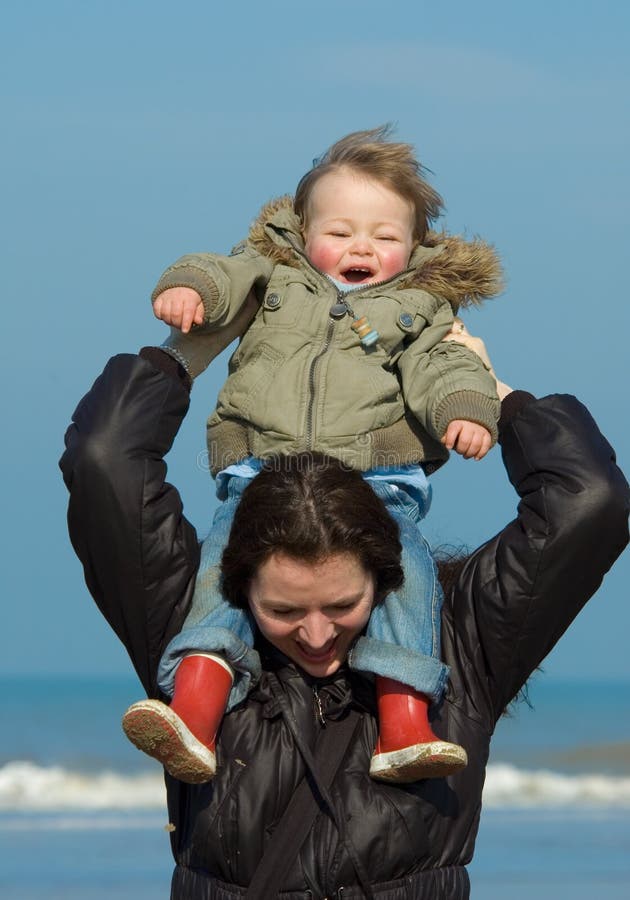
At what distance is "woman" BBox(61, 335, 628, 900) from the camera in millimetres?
4371

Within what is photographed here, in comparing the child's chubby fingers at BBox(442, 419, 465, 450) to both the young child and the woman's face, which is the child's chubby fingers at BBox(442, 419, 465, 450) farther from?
the woman's face

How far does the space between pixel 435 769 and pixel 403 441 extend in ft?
2.76

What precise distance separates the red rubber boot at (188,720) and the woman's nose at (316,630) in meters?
0.20

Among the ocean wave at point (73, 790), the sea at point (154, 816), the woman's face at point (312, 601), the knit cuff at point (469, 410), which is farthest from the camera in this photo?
the ocean wave at point (73, 790)

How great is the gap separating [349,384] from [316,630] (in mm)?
655

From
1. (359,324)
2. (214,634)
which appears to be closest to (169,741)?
(214,634)

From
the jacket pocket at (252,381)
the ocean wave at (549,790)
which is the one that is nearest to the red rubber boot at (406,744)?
the jacket pocket at (252,381)

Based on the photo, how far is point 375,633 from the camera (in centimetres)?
450

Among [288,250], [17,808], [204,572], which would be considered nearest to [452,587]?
[204,572]

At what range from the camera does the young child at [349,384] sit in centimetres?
441

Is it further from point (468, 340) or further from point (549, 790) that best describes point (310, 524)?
point (549, 790)

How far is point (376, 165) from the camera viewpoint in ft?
16.9

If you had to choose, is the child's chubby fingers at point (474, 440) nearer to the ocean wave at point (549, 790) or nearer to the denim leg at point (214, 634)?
the denim leg at point (214, 634)

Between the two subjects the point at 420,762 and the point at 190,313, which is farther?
the point at 190,313
